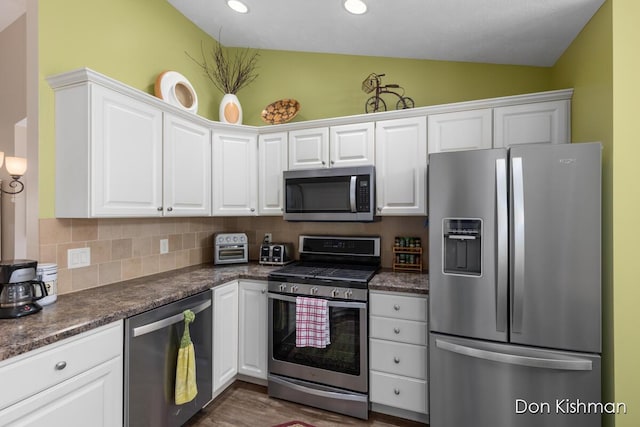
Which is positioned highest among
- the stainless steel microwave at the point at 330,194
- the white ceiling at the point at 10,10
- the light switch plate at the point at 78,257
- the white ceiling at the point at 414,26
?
the white ceiling at the point at 10,10

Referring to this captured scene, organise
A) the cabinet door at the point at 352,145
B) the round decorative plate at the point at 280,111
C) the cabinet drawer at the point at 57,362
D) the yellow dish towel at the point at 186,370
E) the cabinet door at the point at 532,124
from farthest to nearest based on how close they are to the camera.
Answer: the round decorative plate at the point at 280,111 < the cabinet door at the point at 352,145 < the cabinet door at the point at 532,124 < the yellow dish towel at the point at 186,370 < the cabinet drawer at the point at 57,362

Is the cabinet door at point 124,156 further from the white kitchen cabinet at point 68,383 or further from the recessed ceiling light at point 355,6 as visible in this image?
the recessed ceiling light at point 355,6

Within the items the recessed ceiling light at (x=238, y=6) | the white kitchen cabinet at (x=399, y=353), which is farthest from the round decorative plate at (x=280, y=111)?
the white kitchen cabinet at (x=399, y=353)

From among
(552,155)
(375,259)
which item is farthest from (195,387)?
(552,155)

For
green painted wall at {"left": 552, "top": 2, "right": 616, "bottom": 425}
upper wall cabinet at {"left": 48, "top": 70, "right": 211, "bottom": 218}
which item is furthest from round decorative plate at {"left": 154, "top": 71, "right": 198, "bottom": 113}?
green painted wall at {"left": 552, "top": 2, "right": 616, "bottom": 425}

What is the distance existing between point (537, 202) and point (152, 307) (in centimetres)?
221

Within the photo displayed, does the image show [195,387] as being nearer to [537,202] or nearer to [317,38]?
[537,202]

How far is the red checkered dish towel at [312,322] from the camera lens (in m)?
2.15

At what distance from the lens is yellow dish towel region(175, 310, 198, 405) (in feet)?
5.93

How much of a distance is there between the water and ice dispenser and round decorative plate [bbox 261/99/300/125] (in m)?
1.79

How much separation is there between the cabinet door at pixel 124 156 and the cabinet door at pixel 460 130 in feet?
6.59

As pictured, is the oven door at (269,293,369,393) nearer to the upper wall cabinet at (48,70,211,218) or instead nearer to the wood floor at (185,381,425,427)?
the wood floor at (185,381,425,427)

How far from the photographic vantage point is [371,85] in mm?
2688

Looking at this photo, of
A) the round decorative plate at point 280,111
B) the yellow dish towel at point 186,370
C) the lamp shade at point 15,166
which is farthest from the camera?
the round decorative plate at point 280,111
